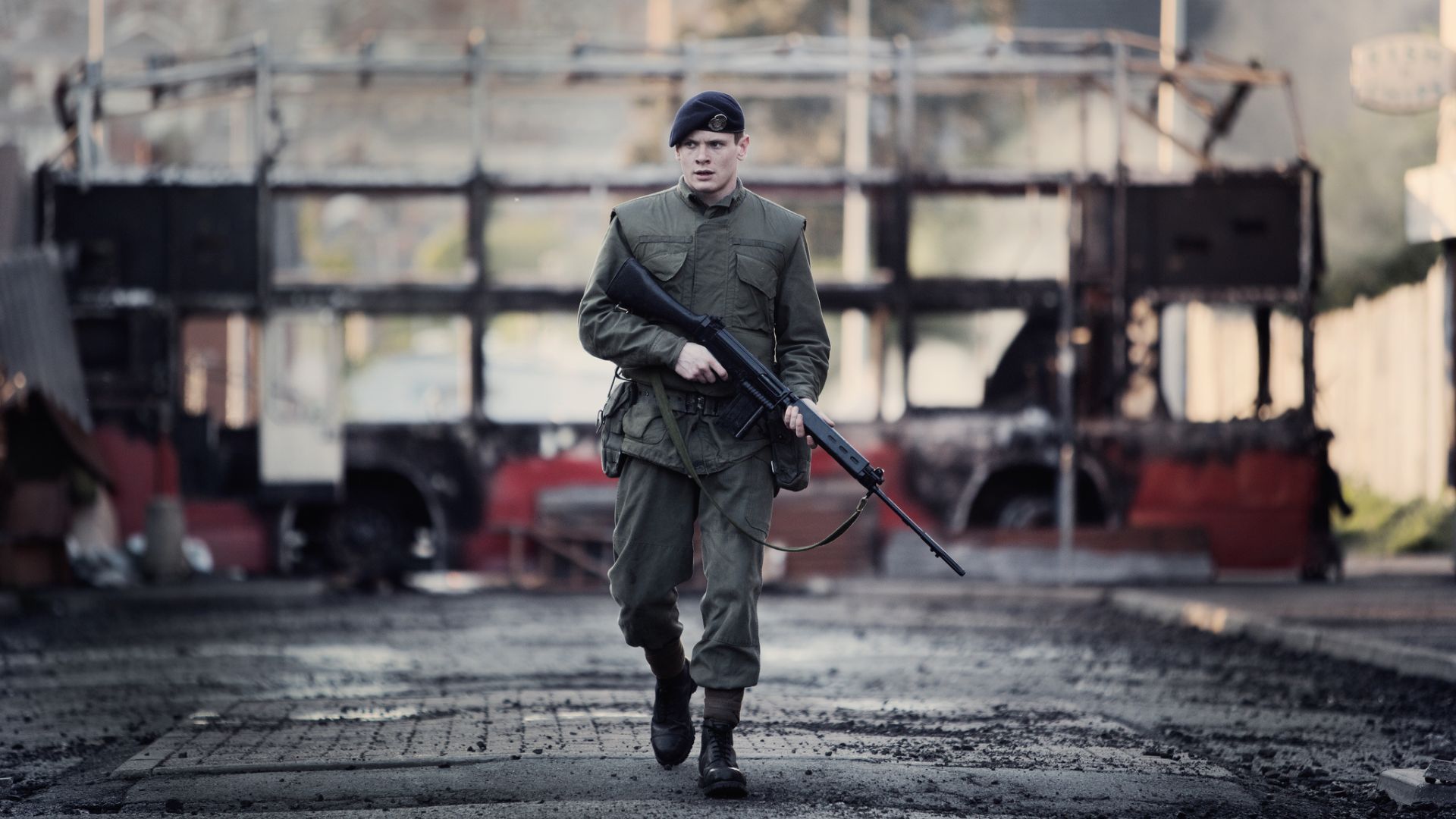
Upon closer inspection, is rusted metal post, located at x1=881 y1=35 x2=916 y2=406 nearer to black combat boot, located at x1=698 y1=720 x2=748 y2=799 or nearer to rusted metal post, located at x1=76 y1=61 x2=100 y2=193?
rusted metal post, located at x1=76 y1=61 x2=100 y2=193

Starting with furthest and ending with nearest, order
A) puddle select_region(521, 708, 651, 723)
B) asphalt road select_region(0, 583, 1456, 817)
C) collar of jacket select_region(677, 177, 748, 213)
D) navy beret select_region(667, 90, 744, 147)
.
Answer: puddle select_region(521, 708, 651, 723) < collar of jacket select_region(677, 177, 748, 213) < navy beret select_region(667, 90, 744, 147) < asphalt road select_region(0, 583, 1456, 817)

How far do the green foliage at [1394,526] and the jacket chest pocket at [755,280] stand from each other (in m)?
15.8

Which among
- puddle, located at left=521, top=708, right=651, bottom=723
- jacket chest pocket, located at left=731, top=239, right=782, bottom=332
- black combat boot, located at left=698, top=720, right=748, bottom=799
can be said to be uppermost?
jacket chest pocket, located at left=731, top=239, right=782, bottom=332

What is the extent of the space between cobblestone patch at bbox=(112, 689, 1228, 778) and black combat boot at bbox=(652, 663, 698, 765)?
29 centimetres

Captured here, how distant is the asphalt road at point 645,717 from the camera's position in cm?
578

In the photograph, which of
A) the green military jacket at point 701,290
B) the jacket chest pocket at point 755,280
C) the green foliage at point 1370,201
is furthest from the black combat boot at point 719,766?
the green foliage at point 1370,201

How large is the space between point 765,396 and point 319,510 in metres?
12.4

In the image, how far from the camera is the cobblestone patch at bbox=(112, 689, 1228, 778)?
21.1 feet

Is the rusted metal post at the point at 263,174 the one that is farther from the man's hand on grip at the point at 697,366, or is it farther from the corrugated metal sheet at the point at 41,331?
the man's hand on grip at the point at 697,366

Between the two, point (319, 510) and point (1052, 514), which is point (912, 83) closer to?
point (1052, 514)

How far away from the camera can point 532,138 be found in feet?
206

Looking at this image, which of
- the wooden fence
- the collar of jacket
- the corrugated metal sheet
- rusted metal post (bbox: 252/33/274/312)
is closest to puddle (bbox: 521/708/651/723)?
the collar of jacket

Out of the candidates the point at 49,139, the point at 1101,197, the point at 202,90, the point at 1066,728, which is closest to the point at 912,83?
the point at 1101,197

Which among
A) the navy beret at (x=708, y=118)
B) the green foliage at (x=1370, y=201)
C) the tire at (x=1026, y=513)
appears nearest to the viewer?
the navy beret at (x=708, y=118)
